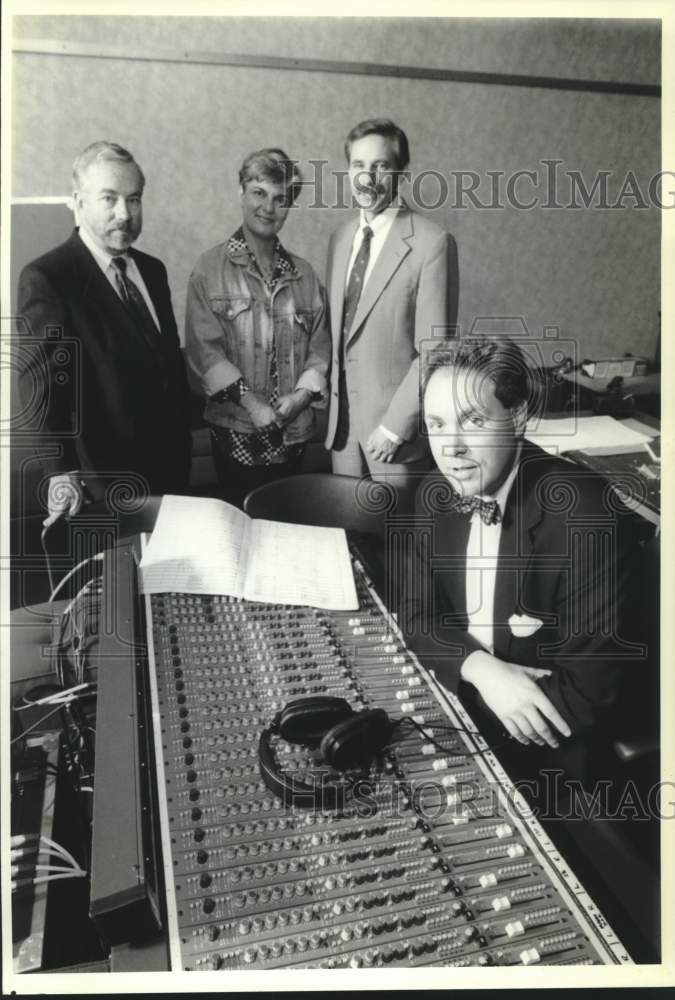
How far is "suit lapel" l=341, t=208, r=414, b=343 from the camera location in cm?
152

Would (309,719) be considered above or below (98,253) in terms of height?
below

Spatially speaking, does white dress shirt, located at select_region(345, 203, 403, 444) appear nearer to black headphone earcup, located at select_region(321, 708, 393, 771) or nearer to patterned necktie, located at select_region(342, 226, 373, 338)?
patterned necktie, located at select_region(342, 226, 373, 338)

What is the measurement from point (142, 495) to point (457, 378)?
713mm

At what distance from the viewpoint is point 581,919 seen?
955 millimetres

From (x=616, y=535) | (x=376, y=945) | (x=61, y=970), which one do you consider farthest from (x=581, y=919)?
(x=61, y=970)

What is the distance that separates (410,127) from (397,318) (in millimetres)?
370

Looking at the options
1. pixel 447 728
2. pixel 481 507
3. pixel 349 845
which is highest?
pixel 481 507

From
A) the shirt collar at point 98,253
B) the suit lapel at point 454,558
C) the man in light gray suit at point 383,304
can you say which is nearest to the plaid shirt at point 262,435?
the man in light gray suit at point 383,304

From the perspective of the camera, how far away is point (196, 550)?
1.55m

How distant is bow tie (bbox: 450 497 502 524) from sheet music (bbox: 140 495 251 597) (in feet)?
1.55

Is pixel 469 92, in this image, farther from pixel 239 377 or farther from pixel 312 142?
pixel 239 377

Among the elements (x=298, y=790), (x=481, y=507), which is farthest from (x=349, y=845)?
(x=481, y=507)

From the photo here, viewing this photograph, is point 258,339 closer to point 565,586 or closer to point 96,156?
point 96,156

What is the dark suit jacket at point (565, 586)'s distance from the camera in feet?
4.71
